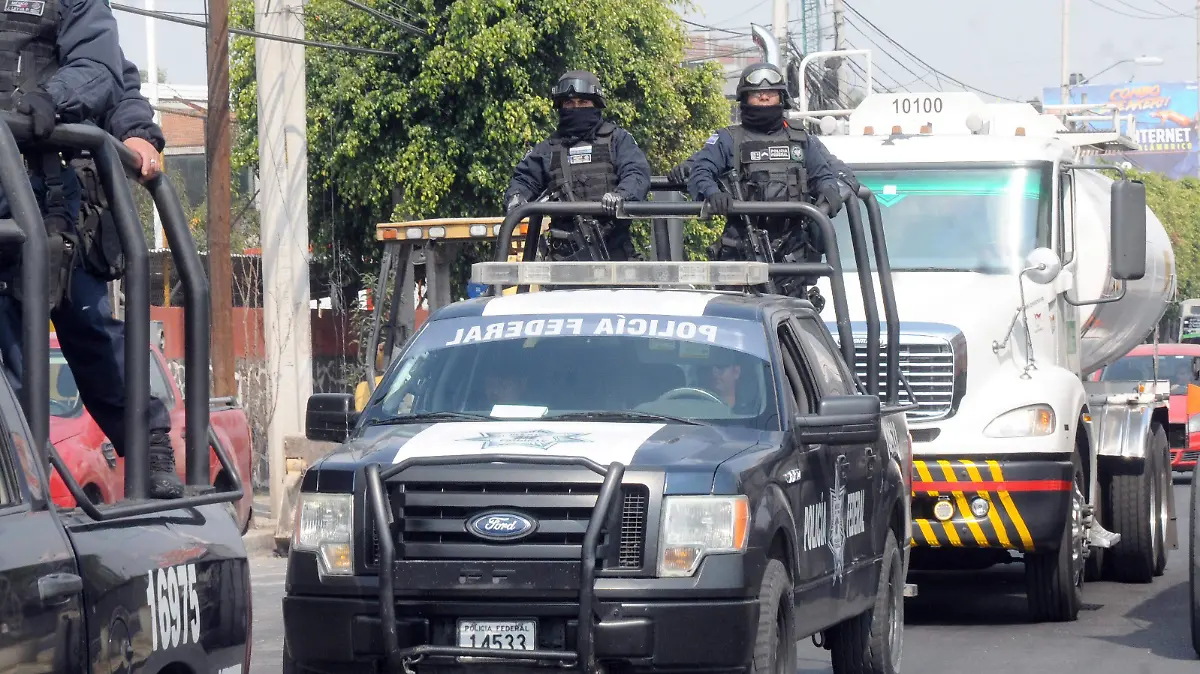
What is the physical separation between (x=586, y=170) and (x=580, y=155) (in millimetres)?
97

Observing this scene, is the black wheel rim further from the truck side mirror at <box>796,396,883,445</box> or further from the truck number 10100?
the truck number 10100

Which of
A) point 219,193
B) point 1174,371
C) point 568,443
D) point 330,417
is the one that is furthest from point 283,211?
point 1174,371

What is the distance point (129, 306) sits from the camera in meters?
4.27

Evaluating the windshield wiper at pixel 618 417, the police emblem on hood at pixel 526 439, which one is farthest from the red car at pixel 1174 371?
the police emblem on hood at pixel 526 439

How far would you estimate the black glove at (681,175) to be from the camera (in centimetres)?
1020

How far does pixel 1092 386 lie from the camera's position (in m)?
13.1

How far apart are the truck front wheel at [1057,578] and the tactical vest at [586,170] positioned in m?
3.32

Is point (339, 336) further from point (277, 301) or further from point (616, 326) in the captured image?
point (616, 326)

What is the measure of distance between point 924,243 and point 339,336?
572 inches

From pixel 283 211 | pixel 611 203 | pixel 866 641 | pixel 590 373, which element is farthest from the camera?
pixel 283 211

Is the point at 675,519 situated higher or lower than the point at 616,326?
lower

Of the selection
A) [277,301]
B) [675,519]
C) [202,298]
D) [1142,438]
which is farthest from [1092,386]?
[202,298]

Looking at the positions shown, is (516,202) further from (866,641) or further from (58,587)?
(58,587)

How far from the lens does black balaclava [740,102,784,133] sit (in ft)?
33.3
